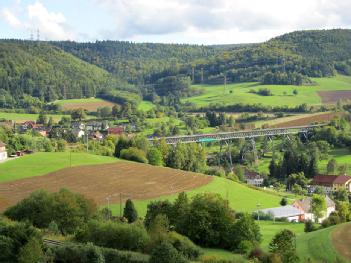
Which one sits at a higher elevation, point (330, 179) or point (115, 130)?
point (115, 130)

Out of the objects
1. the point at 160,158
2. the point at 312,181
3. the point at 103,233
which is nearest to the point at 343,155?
the point at 312,181

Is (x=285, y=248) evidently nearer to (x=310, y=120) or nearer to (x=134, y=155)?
(x=134, y=155)

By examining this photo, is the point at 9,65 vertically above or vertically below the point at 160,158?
above

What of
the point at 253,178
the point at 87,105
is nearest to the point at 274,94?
the point at 87,105

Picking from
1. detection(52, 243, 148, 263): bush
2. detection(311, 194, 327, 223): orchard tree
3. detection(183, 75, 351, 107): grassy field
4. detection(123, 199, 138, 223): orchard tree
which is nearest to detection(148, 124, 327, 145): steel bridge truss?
detection(183, 75, 351, 107): grassy field

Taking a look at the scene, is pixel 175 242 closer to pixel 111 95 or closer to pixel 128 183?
pixel 128 183

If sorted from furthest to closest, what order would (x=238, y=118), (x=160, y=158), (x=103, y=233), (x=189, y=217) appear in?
(x=238, y=118) < (x=160, y=158) < (x=189, y=217) < (x=103, y=233)

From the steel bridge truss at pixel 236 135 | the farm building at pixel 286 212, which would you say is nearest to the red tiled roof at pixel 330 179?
the farm building at pixel 286 212
